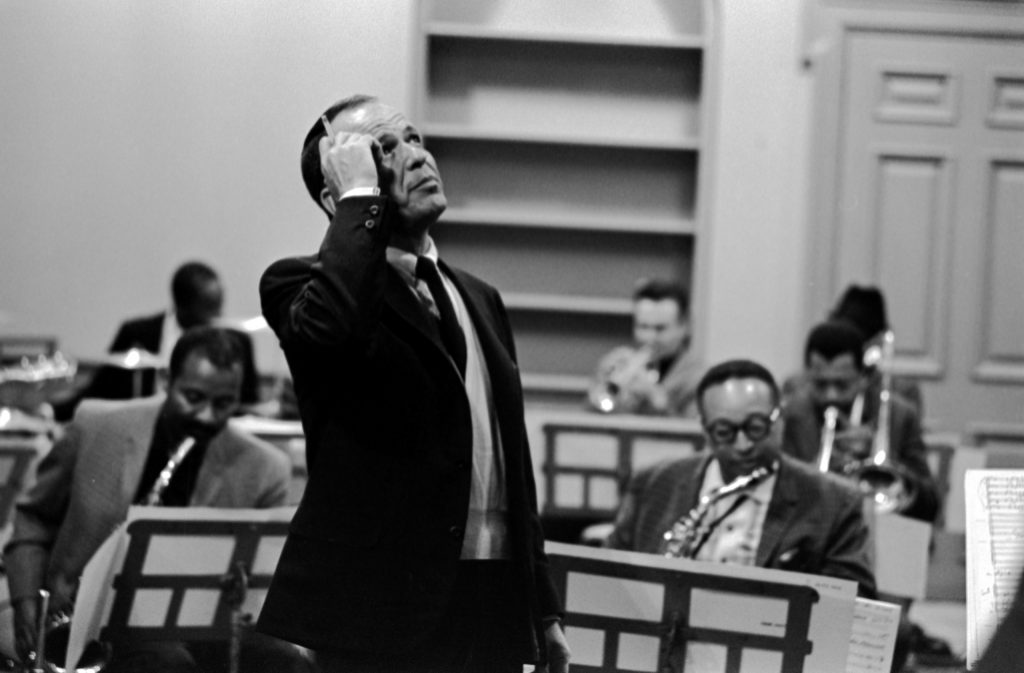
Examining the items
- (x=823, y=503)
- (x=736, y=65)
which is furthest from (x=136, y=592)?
(x=736, y=65)

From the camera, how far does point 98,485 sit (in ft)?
8.95

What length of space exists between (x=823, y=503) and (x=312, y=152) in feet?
4.78

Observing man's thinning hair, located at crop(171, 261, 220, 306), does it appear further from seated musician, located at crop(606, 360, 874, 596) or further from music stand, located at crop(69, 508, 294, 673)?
music stand, located at crop(69, 508, 294, 673)

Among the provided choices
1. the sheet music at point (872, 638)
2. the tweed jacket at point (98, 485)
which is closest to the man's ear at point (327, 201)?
the sheet music at point (872, 638)

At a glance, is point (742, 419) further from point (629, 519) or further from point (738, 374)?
point (629, 519)

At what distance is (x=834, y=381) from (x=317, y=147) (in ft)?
9.05

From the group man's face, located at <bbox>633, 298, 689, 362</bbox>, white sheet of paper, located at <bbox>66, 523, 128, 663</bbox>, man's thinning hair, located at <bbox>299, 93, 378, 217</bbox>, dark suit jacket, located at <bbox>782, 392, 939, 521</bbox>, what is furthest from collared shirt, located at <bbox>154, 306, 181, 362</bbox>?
man's thinning hair, located at <bbox>299, 93, 378, 217</bbox>

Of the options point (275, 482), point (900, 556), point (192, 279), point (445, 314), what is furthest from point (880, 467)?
point (445, 314)

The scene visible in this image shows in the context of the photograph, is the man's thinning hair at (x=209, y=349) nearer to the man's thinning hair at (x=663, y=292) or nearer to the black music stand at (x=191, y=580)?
the black music stand at (x=191, y=580)

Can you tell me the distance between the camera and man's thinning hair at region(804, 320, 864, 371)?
4.32m

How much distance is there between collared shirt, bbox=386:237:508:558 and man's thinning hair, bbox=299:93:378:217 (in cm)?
13

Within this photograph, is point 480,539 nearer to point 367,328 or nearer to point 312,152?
point 367,328

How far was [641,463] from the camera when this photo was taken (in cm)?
377

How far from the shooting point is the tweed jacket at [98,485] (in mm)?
2684
